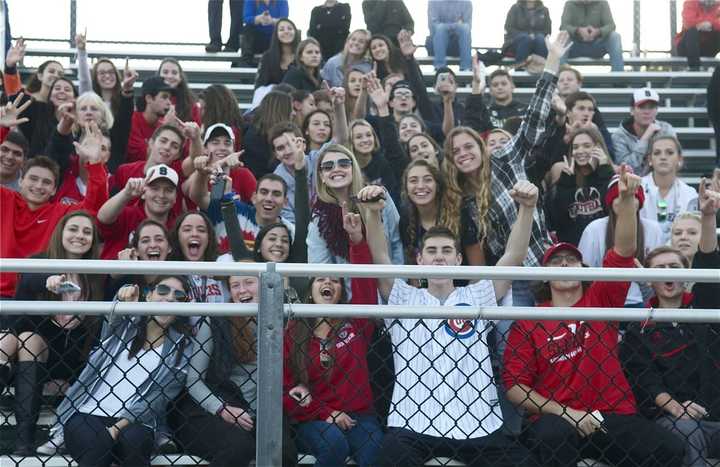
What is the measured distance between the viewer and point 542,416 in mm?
4832

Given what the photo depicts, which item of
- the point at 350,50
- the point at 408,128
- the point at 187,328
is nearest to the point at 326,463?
the point at 187,328

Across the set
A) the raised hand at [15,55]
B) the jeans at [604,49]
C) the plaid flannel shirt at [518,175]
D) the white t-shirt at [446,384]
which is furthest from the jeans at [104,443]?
the jeans at [604,49]

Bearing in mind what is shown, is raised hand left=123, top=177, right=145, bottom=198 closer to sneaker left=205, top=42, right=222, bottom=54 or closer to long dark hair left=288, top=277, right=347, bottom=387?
long dark hair left=288, top=277, right=347, bottom=387

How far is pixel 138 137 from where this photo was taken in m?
8.89

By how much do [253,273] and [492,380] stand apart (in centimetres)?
113

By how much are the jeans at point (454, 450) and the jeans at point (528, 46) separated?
28.4ft

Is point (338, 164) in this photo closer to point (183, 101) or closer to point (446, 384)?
point (446, 384)

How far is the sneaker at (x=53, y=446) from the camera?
15.7 ft

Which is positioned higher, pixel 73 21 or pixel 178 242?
pixel 73 21

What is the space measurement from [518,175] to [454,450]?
265cm

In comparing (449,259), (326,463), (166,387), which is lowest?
(326,463)

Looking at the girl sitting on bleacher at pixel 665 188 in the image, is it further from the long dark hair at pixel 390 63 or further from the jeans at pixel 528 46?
the jeans at pixel 528 46

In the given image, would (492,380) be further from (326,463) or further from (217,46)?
(217,46)

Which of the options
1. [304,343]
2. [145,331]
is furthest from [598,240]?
[145,331]
